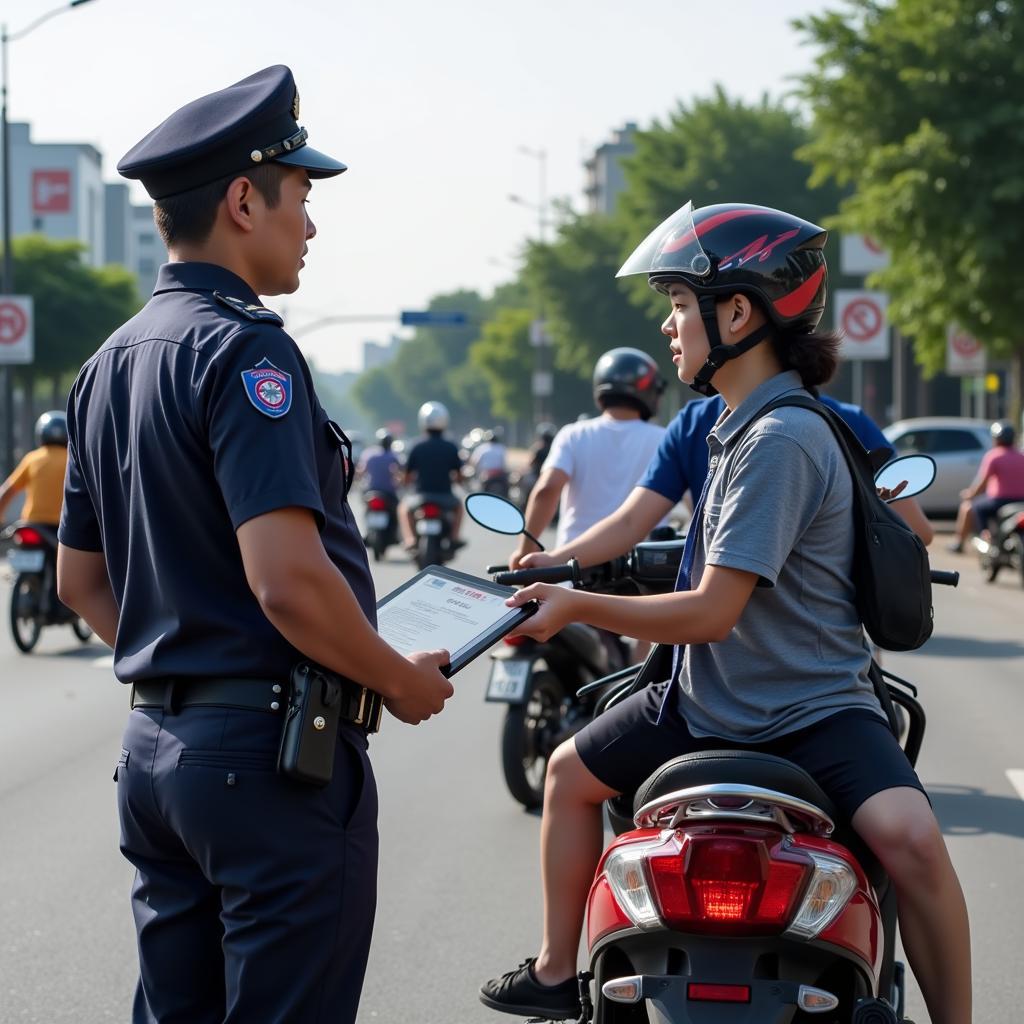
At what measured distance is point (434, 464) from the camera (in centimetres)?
1816

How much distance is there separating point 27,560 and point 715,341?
34.2ft

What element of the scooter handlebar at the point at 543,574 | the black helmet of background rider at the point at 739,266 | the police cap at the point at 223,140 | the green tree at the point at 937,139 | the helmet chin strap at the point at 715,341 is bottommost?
the scooter handlebar at the point at 543,574

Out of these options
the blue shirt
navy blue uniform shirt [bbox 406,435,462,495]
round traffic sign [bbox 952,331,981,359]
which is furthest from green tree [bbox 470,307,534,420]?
the blue shirt

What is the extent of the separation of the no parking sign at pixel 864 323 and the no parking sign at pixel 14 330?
13.7 meters

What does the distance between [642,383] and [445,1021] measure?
11.3 ft

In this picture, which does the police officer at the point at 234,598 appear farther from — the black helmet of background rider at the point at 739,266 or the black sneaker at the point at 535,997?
the black sneaker at the point at 535,997

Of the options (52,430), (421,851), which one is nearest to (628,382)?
(421,851)

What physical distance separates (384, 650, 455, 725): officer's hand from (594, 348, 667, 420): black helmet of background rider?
Result: 457cm

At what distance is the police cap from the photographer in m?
2.79

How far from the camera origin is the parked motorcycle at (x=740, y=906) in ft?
9.90

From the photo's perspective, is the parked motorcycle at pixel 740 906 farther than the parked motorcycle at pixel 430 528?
No

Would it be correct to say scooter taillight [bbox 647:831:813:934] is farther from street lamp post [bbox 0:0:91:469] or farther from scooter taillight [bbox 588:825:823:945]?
street lamp post [bbox 0:0:91:469]

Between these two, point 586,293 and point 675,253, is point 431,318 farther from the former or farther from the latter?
point 675,253

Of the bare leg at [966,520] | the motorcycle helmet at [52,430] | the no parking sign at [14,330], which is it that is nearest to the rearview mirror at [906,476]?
the motorcycle helmet at [52,430]
